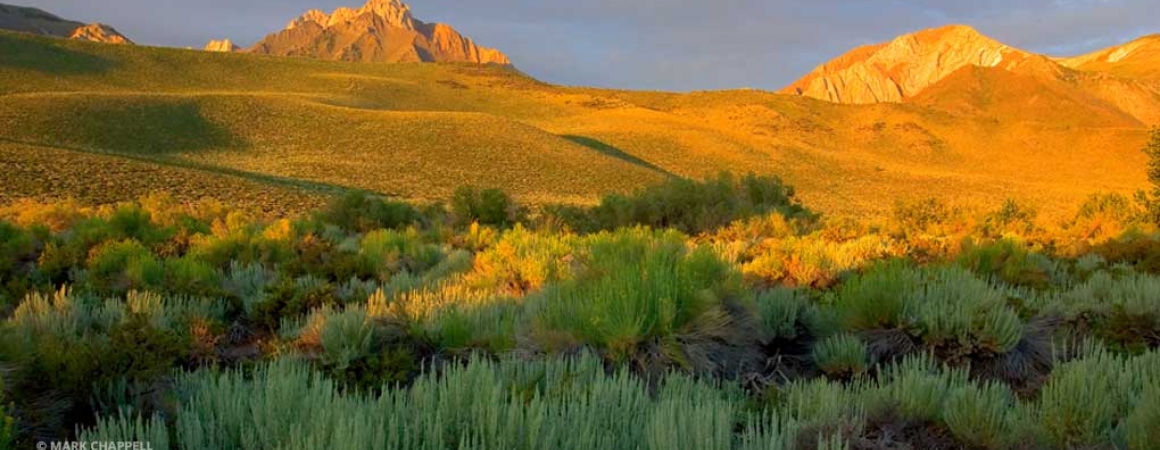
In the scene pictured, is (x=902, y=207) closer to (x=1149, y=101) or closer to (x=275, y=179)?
(x=275, y=179)

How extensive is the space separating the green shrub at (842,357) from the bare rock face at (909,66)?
18452cm

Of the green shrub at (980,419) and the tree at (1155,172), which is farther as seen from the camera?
the tree at (1155,172)

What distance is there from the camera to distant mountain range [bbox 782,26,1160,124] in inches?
4525

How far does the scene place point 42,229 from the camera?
1009 centimetres

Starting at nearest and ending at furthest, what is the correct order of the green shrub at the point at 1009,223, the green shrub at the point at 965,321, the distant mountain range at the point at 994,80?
the green shrub at the point at 965,321
the green shrub at the point at 1009,223
the distant mountain range at the point at 994,80

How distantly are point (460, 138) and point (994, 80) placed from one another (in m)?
109

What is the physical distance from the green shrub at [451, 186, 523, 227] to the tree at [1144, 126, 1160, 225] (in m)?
14.2

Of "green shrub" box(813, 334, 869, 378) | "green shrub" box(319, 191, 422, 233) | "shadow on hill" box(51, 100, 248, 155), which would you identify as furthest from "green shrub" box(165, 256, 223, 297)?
"shadow on hill" box(51, 100, 248, 155)

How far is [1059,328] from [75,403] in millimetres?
6367

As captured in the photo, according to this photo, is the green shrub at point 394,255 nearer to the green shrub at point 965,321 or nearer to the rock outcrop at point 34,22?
the green shrub at point 965,321

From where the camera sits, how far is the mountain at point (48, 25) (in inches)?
6043

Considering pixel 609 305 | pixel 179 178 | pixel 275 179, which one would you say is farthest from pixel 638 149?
pixel 609 305

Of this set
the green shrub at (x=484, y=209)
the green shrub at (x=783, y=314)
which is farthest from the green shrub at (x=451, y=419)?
the green shrub at (x=484, y=209)

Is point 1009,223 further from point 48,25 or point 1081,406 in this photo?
point 48,25
